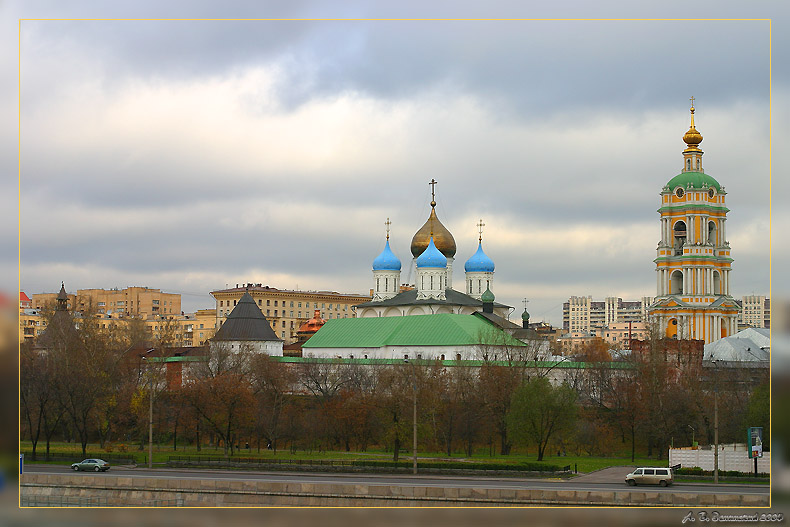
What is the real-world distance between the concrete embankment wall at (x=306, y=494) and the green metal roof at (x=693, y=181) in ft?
226

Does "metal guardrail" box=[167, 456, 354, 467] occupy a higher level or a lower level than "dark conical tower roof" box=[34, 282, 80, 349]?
lower

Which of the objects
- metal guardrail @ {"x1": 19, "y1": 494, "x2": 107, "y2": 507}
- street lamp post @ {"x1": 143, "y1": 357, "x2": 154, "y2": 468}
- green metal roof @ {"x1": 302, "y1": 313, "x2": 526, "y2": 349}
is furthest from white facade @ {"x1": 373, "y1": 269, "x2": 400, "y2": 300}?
metal guardrail @ {"x1": 19, "y1": 494, "x2": 107, "y2": 507}

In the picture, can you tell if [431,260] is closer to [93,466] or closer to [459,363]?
[459,363]

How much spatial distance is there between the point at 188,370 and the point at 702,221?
48.6 m

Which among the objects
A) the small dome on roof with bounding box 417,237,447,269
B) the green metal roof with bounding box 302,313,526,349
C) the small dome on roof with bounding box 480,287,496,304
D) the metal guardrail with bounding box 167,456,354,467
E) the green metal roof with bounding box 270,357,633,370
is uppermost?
the small dome on roof with bounding box 417,237,447,269

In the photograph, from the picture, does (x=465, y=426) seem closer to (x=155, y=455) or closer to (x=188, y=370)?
(x=155, y=455)

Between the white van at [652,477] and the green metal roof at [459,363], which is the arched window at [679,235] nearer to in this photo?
the green metal roof at [459,363]

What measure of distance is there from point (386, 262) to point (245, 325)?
2769 cm

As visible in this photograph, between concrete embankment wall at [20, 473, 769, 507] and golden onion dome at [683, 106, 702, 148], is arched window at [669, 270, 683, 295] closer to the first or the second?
golden onion dome at [683, 106, 702, 148]

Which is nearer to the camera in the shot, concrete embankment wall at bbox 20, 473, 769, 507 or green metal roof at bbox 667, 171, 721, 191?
concrete embankment wall at bbox 20, 473, 769, 507

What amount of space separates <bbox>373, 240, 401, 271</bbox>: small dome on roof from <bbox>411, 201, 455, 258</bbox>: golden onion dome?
2.07m

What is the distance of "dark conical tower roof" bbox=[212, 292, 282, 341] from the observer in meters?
90.2

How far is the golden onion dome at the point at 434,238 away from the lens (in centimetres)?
11362

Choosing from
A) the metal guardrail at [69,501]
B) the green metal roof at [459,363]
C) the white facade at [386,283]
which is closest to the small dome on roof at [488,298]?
the white facade at [386,283]
